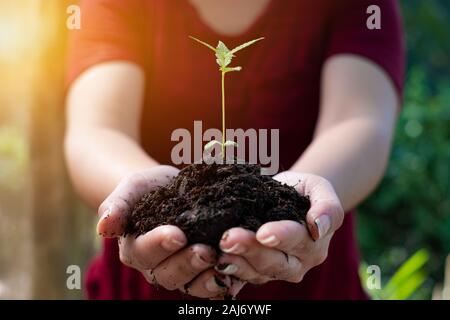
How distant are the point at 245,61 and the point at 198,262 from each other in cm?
60

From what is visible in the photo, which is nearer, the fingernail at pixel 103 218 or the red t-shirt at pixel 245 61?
the fingernail at pixel 103 218

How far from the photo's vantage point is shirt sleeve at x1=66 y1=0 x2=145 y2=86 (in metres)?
1.22

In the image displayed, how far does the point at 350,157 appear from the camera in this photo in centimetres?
108

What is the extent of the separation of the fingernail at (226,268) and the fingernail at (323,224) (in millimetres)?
104

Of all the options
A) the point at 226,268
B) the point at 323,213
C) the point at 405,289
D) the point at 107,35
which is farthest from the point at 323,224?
the point at 405,289

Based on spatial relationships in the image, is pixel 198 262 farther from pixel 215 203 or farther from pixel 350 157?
pixel 350 157

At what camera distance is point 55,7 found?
1.81 m

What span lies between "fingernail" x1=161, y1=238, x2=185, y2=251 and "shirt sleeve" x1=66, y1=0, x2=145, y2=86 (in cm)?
60

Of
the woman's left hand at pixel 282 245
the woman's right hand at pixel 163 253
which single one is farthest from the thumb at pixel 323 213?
the woman's right hand at pixel 163 253

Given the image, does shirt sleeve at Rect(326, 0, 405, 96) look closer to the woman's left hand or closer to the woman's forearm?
the woman's forearm

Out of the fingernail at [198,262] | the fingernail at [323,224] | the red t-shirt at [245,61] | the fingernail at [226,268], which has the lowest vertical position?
the fingernail at [226,268]

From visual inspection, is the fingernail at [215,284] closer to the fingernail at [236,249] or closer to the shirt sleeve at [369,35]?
the fingernail at [236,249]

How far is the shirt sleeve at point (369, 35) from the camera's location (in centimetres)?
121

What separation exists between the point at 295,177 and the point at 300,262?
0.48 ft
